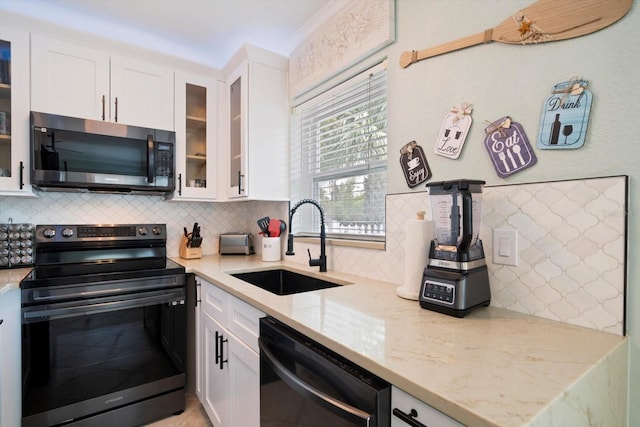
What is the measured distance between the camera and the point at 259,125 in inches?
87.6

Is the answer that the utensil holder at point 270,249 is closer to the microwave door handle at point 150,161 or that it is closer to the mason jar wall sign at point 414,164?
the microwave door handle at point 150,161

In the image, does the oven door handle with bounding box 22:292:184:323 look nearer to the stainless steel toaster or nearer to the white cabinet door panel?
the stainless steel toaster

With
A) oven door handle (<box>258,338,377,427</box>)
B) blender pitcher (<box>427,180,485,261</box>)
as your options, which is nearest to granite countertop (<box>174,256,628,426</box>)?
oven door handle (<box>258,338,377,427</box>)

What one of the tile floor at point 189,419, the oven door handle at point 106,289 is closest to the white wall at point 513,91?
the oven door handle at point 106,289

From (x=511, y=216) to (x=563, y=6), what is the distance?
66cm

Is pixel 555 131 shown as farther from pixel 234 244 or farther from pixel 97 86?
pixel 97 86

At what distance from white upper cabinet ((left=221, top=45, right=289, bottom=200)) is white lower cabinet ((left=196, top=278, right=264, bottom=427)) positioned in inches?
30.0

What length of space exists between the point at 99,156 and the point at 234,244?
1.11 m

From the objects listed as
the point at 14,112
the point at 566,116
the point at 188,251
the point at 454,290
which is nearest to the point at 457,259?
the point at 454,290

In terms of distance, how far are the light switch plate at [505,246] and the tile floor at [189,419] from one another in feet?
6.06

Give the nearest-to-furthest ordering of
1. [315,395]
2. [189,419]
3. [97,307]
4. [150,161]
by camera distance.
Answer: [315,395] < [97,307] < [189,419] < [150,161]

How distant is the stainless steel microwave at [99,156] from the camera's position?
1.84 meters

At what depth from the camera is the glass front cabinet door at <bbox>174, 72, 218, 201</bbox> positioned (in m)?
2.33

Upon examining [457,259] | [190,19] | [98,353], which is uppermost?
[190,19]
